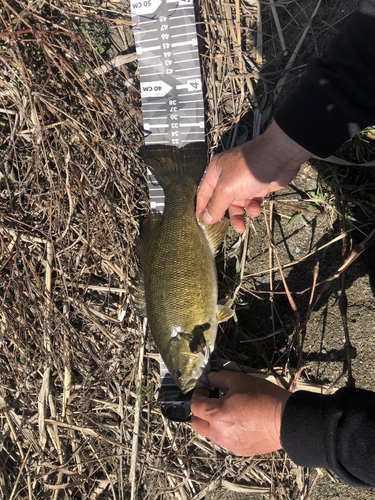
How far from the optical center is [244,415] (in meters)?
2.23

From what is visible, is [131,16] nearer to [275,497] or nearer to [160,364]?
[160,364]

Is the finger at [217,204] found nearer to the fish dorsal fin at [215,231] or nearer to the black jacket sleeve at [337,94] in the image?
the fish dorsal fin at [215,231]

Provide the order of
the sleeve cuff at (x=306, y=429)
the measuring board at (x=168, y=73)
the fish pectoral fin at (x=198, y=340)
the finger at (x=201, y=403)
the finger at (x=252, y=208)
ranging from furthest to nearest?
1. the measuring board at (x=168, y=73)
2. the finger at (x=252, y=208)
3. the fish pectoral fin at (x=198, y=340)
4. the finger at (x=201, y=403)
5. the sleeve cuff at (x=306, y=429)

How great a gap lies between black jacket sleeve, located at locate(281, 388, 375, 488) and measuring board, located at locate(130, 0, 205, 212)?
5.51 feet

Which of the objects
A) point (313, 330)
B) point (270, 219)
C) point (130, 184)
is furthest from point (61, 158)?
point (313, 330)

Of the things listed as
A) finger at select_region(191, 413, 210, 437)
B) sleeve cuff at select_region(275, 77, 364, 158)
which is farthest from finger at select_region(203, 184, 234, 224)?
finger at select_region(191, 413, 210, 437)

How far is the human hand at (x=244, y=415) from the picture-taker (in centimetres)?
220

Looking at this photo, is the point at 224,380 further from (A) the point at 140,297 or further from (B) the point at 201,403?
(A) the point at 140,297

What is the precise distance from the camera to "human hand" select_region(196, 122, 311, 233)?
86.7 inches

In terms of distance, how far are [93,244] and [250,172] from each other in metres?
1.30

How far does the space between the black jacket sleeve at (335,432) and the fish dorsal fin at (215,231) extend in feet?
3.46

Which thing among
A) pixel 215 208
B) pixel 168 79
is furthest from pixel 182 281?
pixel 168 79

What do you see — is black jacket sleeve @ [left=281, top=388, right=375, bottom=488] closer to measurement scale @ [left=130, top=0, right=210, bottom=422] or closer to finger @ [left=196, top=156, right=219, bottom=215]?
measurement scale @ [left=130, top=0, right=210, bottom=422]

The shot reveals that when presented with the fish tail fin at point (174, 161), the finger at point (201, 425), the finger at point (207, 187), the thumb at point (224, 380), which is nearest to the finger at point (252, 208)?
the finger at point (207, 187)
